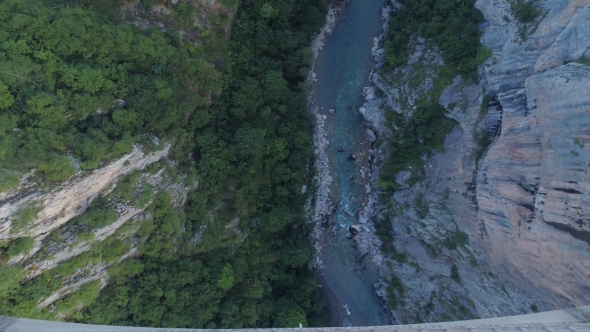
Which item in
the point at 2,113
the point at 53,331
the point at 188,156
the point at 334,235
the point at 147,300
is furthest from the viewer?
the point at 334,235

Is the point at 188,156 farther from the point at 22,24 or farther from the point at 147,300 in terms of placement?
the point at 22,24

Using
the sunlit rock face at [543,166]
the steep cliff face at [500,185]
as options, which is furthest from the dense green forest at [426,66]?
the sunlit rock face at [543,166]

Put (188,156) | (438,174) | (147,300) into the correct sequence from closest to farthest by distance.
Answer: (147,300) → (188,156) → (438,174)

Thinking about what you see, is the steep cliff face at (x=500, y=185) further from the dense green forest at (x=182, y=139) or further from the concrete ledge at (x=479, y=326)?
the dense green forest at (x=182, y=139)

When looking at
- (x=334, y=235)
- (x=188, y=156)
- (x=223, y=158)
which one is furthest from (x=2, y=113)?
(x=334, y=235)

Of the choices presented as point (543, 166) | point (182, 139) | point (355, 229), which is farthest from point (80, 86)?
point (543, 166)

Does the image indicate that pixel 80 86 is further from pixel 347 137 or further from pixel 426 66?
pixel 426 66
